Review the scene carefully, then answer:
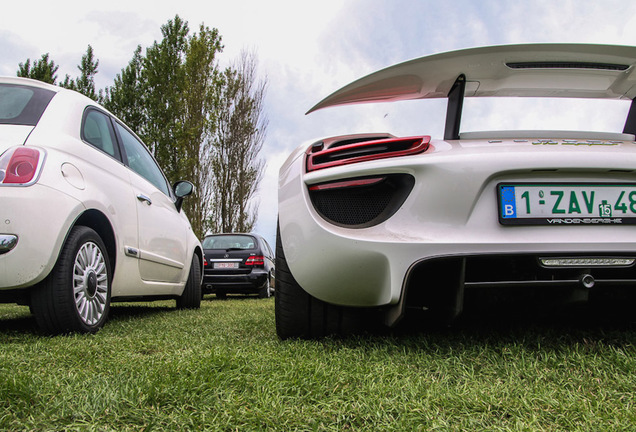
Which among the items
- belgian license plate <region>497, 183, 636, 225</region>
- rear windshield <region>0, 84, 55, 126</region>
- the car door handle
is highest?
rear windshield <region>0, 84, 55, 126</region>

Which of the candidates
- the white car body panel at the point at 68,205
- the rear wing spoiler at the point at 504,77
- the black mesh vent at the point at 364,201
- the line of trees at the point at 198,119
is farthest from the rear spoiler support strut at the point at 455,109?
the line of trees at the point at 198,119

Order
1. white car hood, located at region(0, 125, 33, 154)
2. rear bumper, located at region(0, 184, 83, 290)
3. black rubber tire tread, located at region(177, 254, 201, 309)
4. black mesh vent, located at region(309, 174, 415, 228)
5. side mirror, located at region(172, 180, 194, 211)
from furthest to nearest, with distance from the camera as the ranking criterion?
black rubber tire tread, located at region(177, 254, 201, 309), side mirror, located at region(172, 180, 194, 211), white car hood, located at region(0, 125, 33, 154), rear bumper, located at region(0, 184, 83, 290), black mesh vent, located at region(309, 174, 415, 228)

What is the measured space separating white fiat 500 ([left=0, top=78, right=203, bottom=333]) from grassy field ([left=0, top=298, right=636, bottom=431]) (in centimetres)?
34

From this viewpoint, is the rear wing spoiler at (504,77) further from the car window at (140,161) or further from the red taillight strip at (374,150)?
the car window at (140,161)

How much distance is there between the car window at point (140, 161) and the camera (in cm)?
388

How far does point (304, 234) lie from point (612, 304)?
5.17 ft

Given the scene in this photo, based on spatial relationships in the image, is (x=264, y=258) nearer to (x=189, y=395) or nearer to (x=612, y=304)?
(x=612, y=304)

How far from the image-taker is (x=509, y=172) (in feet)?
6.14

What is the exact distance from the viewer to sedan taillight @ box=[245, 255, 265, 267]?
988 cm

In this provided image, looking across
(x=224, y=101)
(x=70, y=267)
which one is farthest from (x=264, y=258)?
(x=224, y=101)

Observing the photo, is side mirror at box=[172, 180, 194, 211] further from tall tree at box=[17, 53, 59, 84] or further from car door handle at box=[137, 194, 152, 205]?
tall tree at box=[17, 53, 59, 84]

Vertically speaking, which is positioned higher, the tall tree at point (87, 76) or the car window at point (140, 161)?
the tall tree at point (87, 76)

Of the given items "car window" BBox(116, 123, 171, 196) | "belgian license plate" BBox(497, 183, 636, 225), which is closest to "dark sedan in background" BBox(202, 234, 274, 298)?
"car window" BBox(116, 123, 171, 196)

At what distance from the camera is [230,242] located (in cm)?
1013
